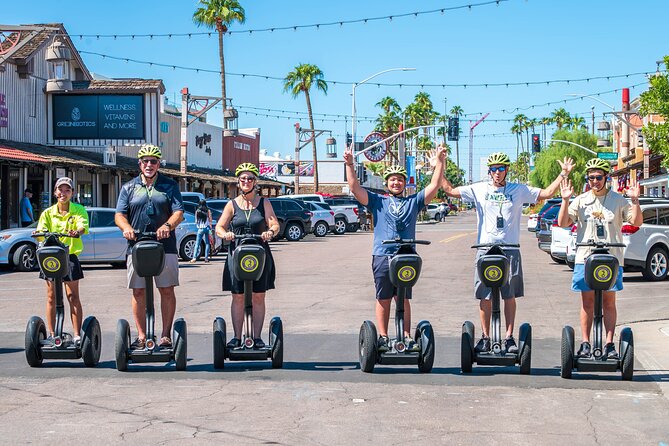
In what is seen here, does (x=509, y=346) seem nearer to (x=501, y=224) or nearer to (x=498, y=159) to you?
(x=501, y=224)

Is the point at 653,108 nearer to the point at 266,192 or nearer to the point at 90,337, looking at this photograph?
the point at 90,337

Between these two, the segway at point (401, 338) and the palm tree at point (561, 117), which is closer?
the segway at point (401, 338)

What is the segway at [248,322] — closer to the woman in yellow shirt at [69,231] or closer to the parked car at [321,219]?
the woman in yellow shirt at [69,231]

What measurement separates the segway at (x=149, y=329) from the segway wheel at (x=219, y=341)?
29cm

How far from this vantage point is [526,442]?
6.61 meters

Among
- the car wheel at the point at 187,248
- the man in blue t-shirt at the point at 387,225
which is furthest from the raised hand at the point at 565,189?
the car wheel at the point at 187,248

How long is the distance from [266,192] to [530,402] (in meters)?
61.3

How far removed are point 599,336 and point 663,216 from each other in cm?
1230

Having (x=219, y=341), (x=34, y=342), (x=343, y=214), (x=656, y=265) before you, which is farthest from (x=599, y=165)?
(x=343, y=214)

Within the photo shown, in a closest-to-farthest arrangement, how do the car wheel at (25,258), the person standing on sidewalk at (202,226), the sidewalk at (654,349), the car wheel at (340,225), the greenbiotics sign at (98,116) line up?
the sidewalk at (654,349) < the car wheel at (25,258) < the person standing on sidewalk at (202,226) < the greenbiotics sign at (98,116) < the car wheel at (340,225)

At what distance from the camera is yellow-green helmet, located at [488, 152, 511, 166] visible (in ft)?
30.5

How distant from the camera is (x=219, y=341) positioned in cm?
932

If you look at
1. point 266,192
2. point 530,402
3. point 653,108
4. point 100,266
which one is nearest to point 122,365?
point 530,402

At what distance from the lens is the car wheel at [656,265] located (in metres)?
20.0
